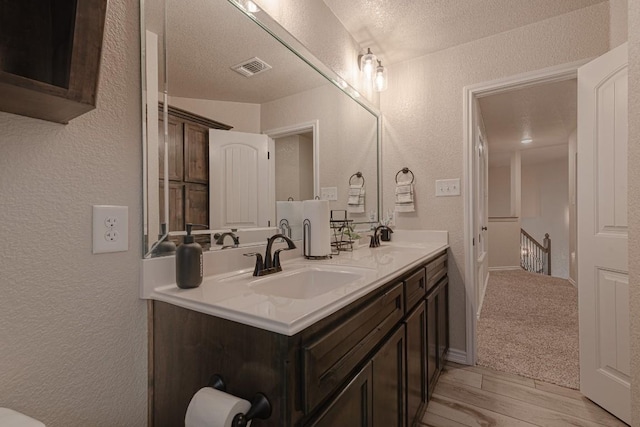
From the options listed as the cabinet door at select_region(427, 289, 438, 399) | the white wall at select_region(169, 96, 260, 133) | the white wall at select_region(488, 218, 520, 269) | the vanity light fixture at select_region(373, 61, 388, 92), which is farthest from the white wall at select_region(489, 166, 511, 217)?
the white wall at select_region(169, 96, 260, 133)

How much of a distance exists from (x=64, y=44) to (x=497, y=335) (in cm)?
331

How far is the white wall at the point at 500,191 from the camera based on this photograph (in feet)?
24.7

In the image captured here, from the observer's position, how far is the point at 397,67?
2600 mm

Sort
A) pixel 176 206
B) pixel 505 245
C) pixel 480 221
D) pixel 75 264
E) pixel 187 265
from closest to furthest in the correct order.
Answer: pixel 75 264
pixel 187 265
pixel 176 206
pixel 480 221
pixel 505 245

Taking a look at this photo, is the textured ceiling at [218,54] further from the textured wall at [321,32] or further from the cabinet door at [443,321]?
the cabinet door at [443,321]

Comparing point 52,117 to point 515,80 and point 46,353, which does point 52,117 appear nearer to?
point 46,353

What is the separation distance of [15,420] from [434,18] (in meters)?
2.60

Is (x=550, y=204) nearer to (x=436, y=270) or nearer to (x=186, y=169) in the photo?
(x=436, y=270)

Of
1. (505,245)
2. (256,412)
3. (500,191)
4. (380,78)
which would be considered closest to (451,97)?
(380,78)

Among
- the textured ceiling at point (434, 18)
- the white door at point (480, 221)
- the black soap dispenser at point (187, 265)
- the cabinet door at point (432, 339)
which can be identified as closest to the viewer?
the black soap dispenser at point (187, 265)

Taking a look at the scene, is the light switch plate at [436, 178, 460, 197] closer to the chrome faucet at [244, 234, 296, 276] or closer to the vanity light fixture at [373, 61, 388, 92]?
the vanity light fixture at [373, 61, 388, 92]

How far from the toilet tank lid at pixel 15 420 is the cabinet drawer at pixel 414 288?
1.18 metres

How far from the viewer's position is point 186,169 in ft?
3.61

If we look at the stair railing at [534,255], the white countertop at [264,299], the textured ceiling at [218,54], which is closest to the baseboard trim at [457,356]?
the white countertop at [264,299]
